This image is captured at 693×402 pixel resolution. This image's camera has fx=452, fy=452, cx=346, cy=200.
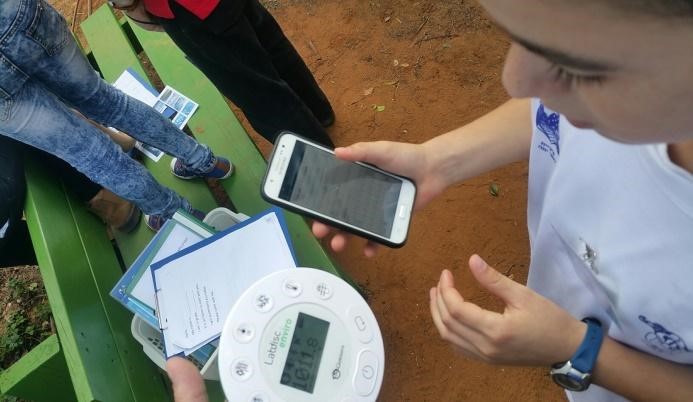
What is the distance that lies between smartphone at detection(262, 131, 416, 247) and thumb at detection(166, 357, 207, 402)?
0.41 metres

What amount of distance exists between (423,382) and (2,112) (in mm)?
1740

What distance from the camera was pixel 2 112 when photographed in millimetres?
1335

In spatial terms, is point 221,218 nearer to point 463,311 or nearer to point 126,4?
point 126,4

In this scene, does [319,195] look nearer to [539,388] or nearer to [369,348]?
[369,348]

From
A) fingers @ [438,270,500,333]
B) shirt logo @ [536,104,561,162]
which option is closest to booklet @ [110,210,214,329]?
fingers @ [438,270,500,333]

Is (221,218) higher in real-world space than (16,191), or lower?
lower

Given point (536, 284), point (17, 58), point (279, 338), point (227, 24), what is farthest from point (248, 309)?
point (17, 58)

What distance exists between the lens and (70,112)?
150 cm

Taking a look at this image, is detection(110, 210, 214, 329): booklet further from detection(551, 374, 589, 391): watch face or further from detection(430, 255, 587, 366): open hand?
detection(551, 374, 589, 391): watch face

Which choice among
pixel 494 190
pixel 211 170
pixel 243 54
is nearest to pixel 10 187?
pixel 211 170

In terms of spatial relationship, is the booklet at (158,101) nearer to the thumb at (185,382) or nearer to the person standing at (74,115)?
the person standing at (74,115)

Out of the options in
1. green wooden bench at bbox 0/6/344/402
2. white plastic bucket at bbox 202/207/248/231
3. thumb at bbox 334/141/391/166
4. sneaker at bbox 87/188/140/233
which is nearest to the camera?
thumb at bbox 334/141/391/166

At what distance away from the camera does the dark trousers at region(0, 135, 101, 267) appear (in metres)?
1.48

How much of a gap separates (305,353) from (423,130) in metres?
1.67
